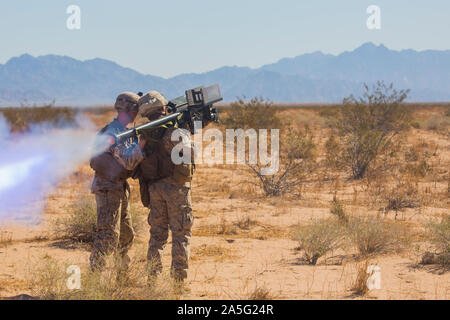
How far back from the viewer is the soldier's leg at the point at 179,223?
4887mm

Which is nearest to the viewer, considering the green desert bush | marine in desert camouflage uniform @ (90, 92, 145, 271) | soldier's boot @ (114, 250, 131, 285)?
soldier's boot @ (114, 250, 131, 285)

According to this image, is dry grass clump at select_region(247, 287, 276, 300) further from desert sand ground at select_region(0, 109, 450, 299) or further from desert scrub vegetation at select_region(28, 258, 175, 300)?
desert scrub vegetation at select_region(28, 258, 175, 300)

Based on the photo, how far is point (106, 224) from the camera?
466 centimetres

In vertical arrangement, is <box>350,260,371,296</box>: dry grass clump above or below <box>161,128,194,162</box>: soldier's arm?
below

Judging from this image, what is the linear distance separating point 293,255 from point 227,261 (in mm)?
934

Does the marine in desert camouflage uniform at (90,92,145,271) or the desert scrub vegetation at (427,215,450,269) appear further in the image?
the desert scrub vegetation at (427,215,450,269)

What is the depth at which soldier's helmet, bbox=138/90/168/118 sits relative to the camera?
4863 millimetres

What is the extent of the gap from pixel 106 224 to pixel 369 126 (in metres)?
12.7

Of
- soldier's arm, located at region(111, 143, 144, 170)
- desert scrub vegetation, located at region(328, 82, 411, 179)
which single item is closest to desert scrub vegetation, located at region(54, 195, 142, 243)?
soldier's arm, located at region(111, 143, 144, 170)

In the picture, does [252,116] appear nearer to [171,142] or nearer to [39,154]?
[39,154]

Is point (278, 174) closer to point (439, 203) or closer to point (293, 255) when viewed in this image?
point (439, 203)

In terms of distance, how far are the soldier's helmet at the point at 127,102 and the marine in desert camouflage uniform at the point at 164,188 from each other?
0.09m
